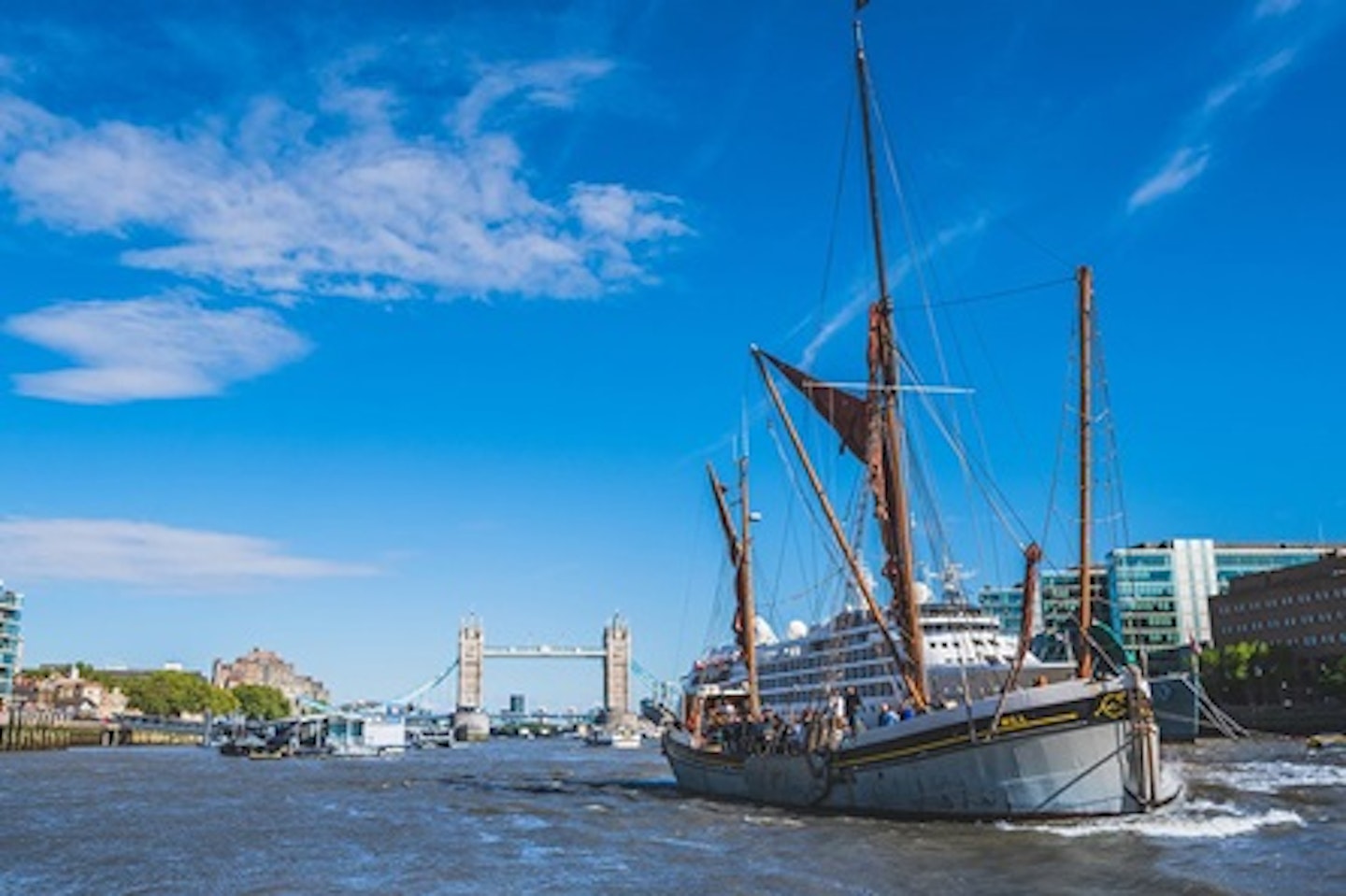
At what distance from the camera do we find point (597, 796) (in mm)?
64125

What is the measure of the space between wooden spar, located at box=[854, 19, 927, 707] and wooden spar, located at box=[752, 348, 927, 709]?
0.28 metres

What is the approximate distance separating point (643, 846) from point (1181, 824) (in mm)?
16235

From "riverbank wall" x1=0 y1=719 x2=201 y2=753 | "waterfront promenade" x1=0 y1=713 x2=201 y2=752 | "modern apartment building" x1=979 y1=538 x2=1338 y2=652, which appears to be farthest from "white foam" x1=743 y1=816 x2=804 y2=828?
"modern apartment building" x1=979 y1=538 x2=1338 y2=652

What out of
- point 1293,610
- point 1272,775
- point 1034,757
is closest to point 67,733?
point 1272,775

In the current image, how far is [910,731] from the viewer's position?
40.4 m

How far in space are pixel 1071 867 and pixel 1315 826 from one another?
512 inches

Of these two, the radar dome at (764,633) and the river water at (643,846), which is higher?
the radar dome at (764,633)

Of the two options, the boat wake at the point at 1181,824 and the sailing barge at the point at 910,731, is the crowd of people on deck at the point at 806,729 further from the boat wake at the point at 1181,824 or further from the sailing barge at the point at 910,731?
the boat wake at the point at 1181,824

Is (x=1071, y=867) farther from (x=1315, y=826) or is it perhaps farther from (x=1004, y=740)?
(x=1315, y=826)

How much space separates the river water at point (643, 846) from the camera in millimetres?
28750

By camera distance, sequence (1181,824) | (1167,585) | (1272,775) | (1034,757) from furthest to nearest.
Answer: (1167,585), (1272,775), (1034,757), (1181,824)

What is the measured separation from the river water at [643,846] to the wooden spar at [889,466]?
8064 millimetres

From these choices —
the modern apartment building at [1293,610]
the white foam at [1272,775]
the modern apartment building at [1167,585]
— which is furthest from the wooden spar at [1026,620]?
the modern apartment building at [1167,585]

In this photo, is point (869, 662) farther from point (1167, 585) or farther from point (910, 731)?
point (1167, 585)
